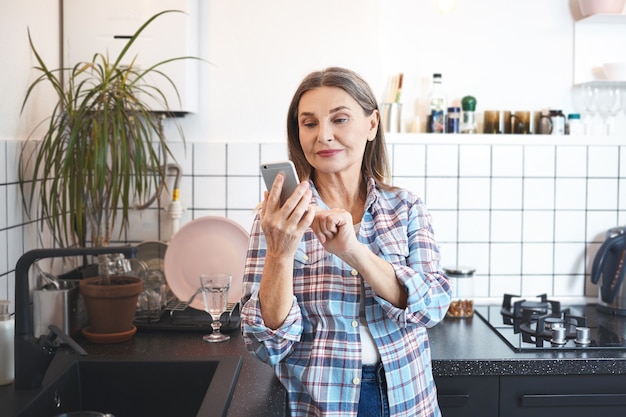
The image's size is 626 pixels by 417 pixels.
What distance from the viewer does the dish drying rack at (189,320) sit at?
227 centimetres

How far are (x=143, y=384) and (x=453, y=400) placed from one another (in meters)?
0.81

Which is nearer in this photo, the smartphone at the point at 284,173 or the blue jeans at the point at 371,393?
the smartphone at the point at 284,173

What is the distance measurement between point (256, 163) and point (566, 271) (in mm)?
1161

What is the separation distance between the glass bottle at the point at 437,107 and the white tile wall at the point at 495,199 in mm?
59

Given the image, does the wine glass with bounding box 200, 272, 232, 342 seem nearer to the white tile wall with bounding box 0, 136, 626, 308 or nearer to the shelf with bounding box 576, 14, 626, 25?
the white tile wall with bounding box 0, 136, 626, 308

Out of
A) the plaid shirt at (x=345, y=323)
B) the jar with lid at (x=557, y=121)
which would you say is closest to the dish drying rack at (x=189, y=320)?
→ the plaid shirt at (x=345, y=323)

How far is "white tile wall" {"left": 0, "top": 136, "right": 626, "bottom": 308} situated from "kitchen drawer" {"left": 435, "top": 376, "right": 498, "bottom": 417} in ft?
1.96

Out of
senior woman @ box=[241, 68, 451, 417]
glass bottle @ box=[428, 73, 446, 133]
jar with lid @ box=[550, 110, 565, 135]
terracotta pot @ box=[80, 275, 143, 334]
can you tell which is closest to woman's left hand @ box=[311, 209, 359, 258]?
senior woman @ box=[241, 68, 451, 417]

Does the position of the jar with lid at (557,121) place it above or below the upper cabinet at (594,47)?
below

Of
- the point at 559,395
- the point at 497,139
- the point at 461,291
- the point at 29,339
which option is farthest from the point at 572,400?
the point at 29,339

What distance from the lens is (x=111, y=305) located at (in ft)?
6.96

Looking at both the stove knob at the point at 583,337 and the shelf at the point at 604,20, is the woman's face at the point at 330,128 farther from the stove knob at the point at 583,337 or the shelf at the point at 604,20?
the shelf at the point at 604,20

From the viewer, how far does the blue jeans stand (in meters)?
1.59

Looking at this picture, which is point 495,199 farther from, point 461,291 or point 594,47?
point 594,47
